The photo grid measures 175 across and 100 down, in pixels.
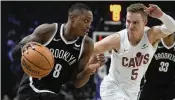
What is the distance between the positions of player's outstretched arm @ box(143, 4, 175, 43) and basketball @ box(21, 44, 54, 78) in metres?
1.24

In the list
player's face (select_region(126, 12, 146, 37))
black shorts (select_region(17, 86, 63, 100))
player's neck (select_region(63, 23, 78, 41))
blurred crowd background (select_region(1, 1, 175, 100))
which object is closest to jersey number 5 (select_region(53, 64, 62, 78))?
black shorts (select_region(17, 86, 63, 100))

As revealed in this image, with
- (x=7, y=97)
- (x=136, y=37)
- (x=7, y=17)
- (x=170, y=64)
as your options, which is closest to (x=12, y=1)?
(x=7, y=17)

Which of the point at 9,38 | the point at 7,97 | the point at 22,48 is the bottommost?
the point at 7,97

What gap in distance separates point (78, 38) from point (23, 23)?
14.2 feet

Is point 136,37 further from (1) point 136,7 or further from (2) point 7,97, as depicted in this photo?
(2) point 7,97

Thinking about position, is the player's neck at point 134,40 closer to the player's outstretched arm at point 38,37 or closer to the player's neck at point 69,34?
the player's neck at point 69,34

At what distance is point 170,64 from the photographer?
21.1 ft

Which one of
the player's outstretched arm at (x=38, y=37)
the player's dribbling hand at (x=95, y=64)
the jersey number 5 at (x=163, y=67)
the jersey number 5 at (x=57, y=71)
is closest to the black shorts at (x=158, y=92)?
the jersey number 5 at (x=163, y=67)

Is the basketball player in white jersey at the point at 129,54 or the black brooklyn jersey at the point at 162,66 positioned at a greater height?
the basketball player in white jersey at the point at 129,54

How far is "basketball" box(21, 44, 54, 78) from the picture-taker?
4.22 meters

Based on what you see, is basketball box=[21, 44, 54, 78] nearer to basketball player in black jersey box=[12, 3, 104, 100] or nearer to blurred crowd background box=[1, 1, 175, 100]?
basketball player in black jersey box=[12, 3, 104, 100]

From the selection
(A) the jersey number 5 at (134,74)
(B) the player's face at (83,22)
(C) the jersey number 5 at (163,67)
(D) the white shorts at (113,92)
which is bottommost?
(C) the jersey number 5 at (163,67)

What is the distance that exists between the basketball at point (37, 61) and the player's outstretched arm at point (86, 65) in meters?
0.51

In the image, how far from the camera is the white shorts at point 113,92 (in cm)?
496
